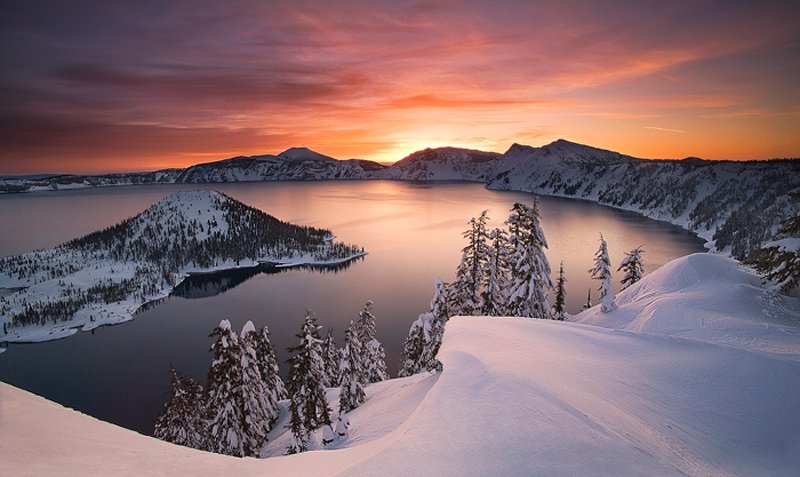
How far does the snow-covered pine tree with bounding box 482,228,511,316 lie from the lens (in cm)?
3042

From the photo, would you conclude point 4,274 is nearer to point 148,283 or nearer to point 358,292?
point 148,283

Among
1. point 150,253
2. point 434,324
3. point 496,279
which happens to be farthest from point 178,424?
point 150,253

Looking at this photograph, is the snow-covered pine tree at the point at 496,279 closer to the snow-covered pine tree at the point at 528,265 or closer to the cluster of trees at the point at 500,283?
the cluster of trees at the point at 500,283

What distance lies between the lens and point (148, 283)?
122 metres

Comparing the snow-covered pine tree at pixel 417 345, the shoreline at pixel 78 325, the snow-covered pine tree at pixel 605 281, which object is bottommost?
the shoreline at pixel 78 325

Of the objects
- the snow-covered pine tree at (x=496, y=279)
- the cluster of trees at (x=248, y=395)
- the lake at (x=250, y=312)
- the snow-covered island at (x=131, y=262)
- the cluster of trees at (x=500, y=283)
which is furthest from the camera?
the snow-covered island at (x=131, y=262)

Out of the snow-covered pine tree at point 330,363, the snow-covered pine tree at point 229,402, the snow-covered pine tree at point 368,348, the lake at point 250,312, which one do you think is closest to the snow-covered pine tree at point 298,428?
the snow-covered pine tree at point 229,402

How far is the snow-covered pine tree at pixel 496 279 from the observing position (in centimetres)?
3042

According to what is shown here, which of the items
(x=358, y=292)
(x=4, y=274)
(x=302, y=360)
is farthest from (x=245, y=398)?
(x=4, y=274)

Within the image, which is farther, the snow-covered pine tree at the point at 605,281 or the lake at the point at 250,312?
the lake at the point at 250,312

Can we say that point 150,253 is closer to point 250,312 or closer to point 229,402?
point 250,312

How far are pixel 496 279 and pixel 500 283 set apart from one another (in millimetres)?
1578

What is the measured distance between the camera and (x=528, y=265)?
28.7m

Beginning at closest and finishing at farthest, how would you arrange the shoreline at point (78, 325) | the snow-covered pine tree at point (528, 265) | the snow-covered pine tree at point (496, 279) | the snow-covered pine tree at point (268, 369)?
the snow-covered pine tree at point (528, 265) < the snow-covered pine tree at point (496, 279) < the snow-covered pine tree at point (268, 369) < the shoreline at point (78, 325)
